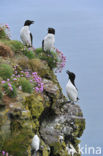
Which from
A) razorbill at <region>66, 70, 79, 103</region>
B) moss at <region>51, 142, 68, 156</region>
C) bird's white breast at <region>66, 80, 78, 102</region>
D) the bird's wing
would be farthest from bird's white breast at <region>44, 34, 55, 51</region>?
moss at <region>51, 142, 68, 156</region>

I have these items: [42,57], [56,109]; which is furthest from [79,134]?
[42,57]

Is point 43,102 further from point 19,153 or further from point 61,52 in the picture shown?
point 61,52

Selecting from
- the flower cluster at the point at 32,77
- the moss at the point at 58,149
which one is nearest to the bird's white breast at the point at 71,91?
the flower cluster at the point at 32,77

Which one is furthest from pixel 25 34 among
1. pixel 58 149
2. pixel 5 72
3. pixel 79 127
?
pixel 58 149

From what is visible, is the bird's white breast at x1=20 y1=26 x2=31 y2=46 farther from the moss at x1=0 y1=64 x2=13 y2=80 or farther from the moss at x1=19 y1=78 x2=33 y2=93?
the moss at x1=19 y1=78 x2=33 y2=93

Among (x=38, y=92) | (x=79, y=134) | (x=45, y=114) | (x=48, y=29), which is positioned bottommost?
(x=79, y=134)

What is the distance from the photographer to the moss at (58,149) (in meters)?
16.5

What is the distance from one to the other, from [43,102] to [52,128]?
1371 mm

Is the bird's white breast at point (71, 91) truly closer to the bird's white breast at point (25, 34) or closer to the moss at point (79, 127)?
the moss at point (79, 127)

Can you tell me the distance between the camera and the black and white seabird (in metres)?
21.9

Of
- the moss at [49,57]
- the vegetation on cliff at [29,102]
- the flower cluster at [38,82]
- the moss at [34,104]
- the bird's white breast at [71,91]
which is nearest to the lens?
the vegetation on cliff at [29,102]

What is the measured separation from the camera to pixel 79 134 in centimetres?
1880

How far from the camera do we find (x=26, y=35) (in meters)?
22.0

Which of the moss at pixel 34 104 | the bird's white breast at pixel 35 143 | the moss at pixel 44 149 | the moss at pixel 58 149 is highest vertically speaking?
the moss at pixel 34 104
